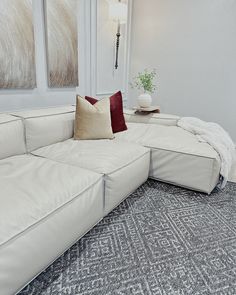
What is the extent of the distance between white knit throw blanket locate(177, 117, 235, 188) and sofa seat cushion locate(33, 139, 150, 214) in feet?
2.07

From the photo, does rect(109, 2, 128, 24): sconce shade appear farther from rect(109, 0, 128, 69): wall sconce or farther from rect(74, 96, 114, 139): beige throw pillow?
rect(74, 96, 114, 139): beige throw pillow

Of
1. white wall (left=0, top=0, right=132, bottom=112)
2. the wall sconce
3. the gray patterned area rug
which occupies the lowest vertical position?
the gray patterned area rug

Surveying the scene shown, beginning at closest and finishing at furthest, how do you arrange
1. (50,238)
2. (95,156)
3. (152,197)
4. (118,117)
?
(50,238) → (95,156) → (152,197) → (118,117)

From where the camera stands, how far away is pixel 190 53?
343 centimetres

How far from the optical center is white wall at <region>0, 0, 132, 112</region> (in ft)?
7.53

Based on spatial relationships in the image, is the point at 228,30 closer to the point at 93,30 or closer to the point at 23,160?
the point at 93,30

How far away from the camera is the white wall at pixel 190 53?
320cm

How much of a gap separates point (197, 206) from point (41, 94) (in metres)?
1.92

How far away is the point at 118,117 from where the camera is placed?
2.46 metres

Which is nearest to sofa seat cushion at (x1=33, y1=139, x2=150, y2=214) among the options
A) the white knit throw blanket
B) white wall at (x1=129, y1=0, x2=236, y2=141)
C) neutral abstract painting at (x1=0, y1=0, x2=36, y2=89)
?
the white knit throw blanket

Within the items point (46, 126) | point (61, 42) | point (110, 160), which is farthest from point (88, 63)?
point (110, 160)

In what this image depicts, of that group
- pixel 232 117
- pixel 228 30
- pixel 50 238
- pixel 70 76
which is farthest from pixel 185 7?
pixel 50 238

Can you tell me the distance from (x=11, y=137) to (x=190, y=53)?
287 centimetres

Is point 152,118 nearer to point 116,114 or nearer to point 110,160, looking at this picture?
point 116,114
